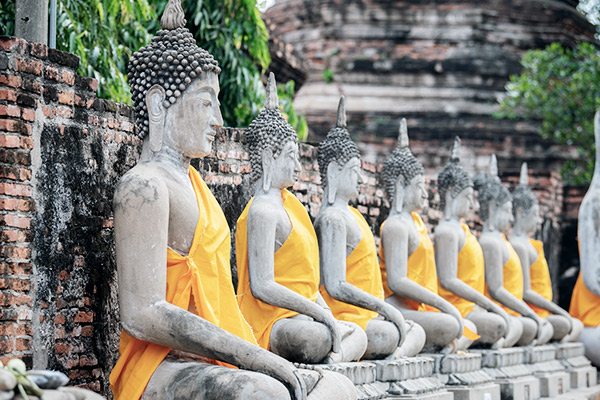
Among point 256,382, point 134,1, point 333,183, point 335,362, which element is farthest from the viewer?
point 134,1

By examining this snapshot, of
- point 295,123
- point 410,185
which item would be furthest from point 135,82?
point 295,123

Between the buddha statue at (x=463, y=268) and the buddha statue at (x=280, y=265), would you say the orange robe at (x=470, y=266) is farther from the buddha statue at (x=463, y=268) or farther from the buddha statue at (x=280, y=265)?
the buddha statue at (x=280, y=265)

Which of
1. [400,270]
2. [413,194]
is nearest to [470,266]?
[413,194]

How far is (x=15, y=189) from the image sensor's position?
4.81 meters

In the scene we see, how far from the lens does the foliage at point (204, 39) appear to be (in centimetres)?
823

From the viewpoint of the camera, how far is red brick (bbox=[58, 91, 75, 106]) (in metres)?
5.16

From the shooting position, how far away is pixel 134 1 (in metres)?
8.55

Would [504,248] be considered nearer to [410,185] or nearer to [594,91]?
[410,185]

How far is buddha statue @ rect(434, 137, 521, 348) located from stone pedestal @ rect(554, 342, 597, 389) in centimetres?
130

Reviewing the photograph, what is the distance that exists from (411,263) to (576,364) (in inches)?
134

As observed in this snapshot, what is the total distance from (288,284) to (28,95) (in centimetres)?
177

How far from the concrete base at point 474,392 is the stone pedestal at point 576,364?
7.47 feet

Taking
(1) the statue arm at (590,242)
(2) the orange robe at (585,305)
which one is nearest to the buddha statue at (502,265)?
(1) the statue arm at (590,242)

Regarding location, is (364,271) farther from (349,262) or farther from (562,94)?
(562,94)
